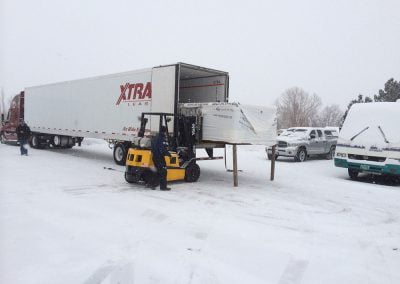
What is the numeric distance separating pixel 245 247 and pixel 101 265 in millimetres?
2177

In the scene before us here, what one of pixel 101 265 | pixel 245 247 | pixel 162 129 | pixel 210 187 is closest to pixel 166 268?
pixel 101 265

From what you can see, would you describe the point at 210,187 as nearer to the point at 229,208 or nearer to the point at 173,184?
the point at 173,184

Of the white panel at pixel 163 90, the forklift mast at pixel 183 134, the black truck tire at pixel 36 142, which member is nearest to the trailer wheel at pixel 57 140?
the black truck tire at pixel 36 142

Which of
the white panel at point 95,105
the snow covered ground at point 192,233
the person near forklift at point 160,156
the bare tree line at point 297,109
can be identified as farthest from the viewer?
the bare tree line at point 297,109

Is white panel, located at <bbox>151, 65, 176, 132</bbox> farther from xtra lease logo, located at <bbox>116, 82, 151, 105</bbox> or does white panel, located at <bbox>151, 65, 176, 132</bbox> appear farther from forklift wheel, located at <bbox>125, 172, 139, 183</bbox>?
forklift wheel, located at <bbox>125, 172, 139, 183</bbox>

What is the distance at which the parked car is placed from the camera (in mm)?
19792

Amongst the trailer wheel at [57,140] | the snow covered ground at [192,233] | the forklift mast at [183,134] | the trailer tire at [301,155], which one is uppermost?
the forklift mast at [183,134]

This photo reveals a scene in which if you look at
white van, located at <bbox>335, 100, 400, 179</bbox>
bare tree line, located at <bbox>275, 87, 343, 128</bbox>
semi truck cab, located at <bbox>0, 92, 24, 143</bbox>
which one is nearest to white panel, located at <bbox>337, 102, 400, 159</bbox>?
white van, located at <bbox>335, 100, 400, 179</bbox>

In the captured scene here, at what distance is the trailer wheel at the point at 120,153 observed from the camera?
1503 cm

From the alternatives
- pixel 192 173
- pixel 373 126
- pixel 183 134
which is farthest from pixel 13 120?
pixel 373 126

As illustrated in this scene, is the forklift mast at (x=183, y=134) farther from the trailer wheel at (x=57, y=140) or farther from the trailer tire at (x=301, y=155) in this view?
the trailer wheel at (x=57, y=140)

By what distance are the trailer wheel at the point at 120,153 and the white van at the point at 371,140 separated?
27.1 feet

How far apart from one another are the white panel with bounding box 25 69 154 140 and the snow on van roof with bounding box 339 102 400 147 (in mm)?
7483

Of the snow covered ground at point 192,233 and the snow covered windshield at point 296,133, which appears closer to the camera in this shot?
the snow covered ground at point 192,233
